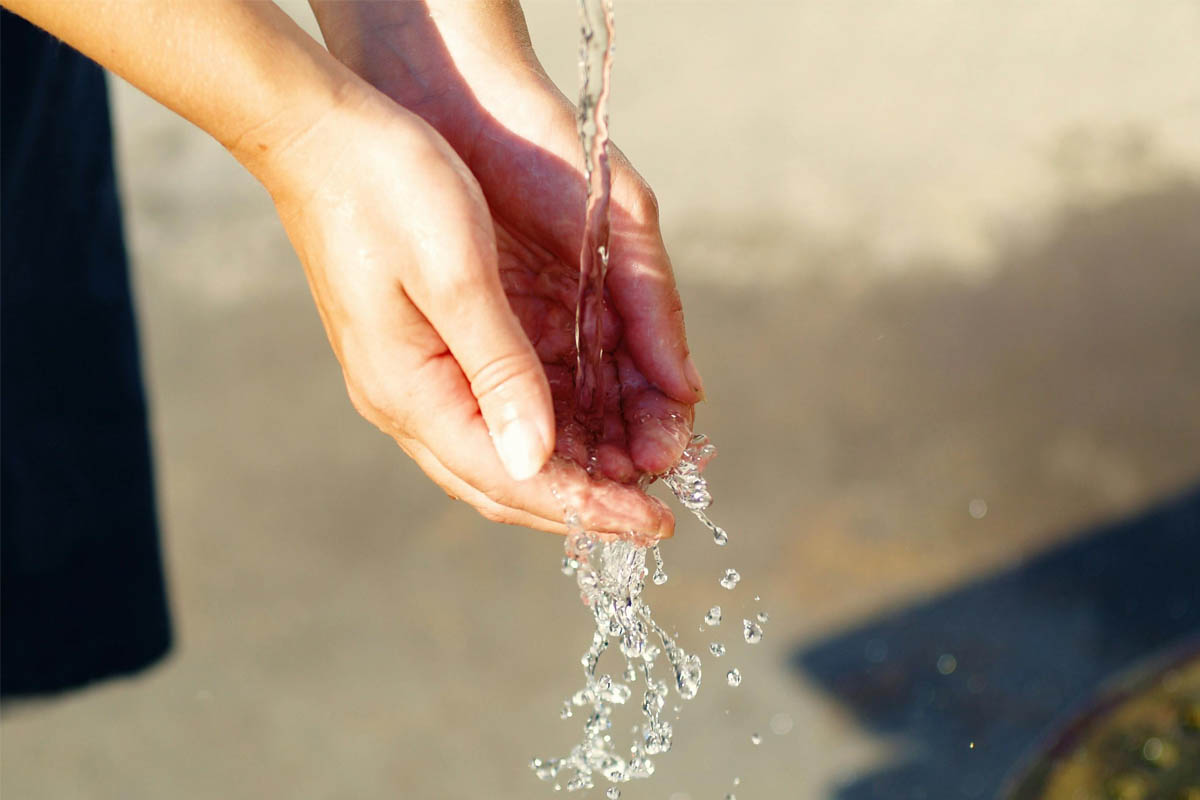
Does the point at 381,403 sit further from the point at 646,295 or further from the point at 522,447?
the point at 646,295

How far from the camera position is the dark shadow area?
77.0 inches

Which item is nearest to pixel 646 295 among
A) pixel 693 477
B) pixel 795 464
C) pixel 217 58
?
pixel 693 477

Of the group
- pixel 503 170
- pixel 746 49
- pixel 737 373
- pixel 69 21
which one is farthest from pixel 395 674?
pixel 746 49

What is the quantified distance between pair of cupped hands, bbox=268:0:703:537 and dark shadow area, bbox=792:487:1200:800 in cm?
102

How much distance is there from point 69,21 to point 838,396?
1.73 m

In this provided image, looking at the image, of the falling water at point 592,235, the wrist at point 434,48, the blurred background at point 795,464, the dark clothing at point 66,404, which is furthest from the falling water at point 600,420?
the blurred background at point 795,464

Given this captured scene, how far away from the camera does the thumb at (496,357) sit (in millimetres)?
999

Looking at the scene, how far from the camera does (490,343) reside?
1004 mm

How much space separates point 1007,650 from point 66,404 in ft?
5.24

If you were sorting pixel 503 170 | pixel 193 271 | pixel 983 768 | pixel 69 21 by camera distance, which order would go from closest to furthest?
pixel 69 21, pixel 503 170, pixel 983 768, pixel 193 271

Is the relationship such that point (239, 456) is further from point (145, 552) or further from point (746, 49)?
point (746, 49)

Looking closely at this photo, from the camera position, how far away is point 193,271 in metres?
2.73

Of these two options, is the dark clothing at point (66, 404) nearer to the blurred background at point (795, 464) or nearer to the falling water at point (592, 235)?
the blurred background at point (795, 464)

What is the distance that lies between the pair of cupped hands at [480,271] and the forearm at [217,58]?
1.1 inches
